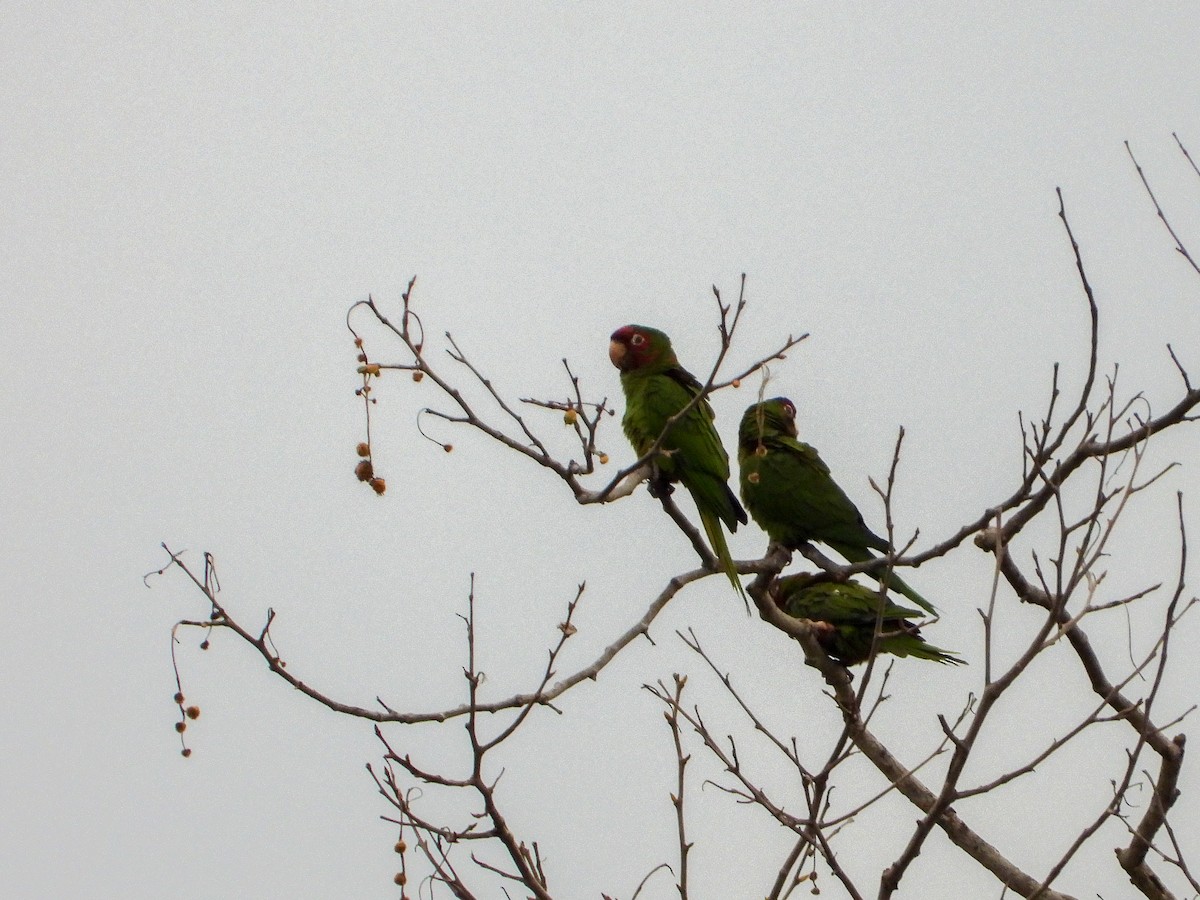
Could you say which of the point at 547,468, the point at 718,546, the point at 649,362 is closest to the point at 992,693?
the point at 547,468

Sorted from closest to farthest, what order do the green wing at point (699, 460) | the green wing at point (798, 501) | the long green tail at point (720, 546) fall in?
the long green tail at point (720, 546)
the green wing at point (699, 460)
the green wing at point (798, 501)

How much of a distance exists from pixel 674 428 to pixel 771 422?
1.78 m

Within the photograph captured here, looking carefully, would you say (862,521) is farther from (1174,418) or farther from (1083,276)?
(1083,276)

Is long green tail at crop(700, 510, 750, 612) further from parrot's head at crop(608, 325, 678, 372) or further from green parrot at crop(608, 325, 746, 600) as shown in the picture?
parrot's head at crop(608, 325, 678, 372)

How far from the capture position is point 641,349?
655 centimetres

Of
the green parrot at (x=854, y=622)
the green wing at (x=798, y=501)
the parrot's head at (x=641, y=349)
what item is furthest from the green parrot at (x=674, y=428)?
the green wing at (x=798, y=501)

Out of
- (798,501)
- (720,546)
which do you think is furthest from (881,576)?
(798,501)

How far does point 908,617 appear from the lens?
19.2 ft

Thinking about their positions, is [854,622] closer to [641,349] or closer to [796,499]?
[796,499]

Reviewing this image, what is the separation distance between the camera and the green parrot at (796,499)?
650 centimetres

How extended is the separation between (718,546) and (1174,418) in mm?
1971

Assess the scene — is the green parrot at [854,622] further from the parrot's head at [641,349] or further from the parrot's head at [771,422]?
the parrot's head at [641,349]

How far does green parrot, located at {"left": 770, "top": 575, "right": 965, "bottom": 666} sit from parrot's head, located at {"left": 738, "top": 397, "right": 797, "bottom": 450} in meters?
0.98

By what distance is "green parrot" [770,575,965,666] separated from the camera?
568 cm
